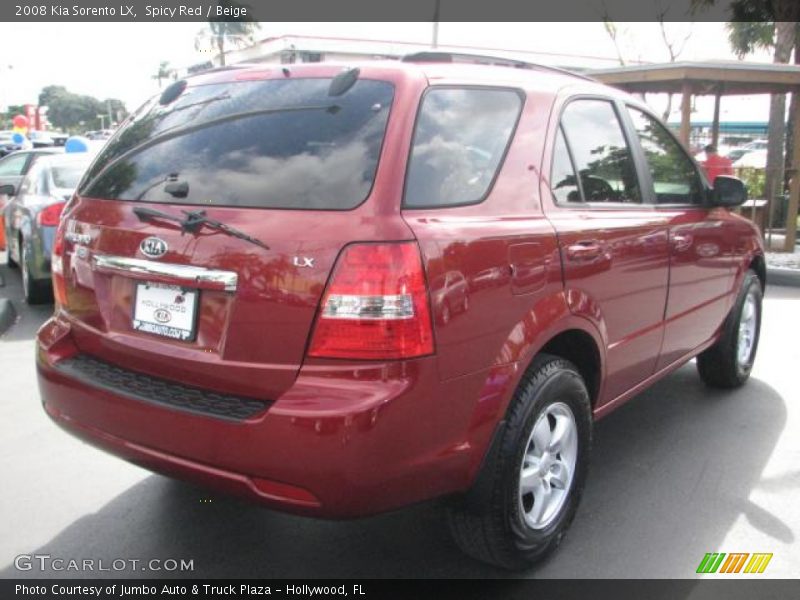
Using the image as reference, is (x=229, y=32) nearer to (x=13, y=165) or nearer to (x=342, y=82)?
(x=13, y=165)

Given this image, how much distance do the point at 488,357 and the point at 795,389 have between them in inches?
138

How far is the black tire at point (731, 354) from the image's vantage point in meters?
4.73

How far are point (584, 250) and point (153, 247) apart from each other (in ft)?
5.31

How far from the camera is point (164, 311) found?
249cm

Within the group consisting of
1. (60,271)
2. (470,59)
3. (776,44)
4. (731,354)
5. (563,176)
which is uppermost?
(776,44)

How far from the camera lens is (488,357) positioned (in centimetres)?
246

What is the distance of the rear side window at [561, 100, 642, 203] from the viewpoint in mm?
3174

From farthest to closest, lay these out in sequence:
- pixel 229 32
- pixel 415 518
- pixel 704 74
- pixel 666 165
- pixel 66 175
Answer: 1. pixel 229 32
2. pixel 704 74
3. pixel 66 175
4. pixel 666 165
5. pixel 415 518

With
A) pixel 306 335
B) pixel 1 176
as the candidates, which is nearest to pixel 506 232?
pixel 306 335

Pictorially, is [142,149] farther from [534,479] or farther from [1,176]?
[1,176]

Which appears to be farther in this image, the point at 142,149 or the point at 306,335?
the point at 142,149

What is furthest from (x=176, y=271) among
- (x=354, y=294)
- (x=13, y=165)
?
(x=13, y=165)

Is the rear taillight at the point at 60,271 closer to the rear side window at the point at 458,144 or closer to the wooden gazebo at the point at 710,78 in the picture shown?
the rear side window at the point at 458,144

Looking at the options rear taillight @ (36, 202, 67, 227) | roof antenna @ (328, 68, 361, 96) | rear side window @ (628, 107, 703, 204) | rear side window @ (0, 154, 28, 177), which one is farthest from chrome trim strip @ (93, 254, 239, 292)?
rear side window @ (0, 154, 28, 177)
